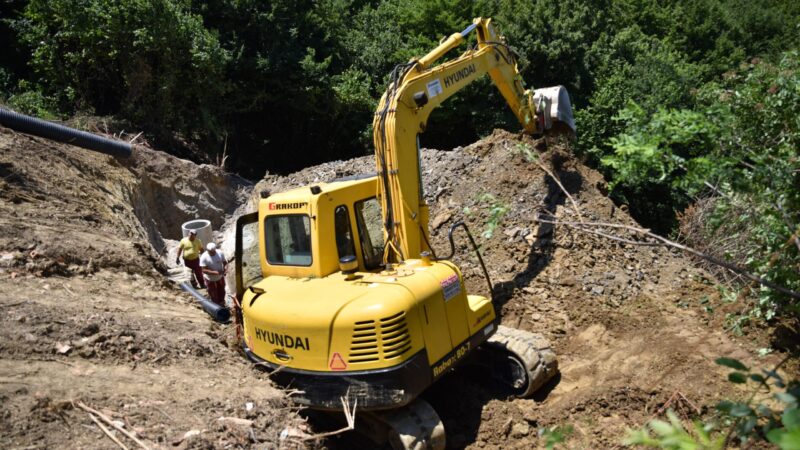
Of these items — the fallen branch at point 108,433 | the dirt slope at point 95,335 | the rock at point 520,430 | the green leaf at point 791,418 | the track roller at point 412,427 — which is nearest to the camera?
the green leaf at point 791,418

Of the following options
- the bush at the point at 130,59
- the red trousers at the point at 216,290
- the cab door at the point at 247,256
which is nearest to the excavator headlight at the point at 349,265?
the cab door at the point at 247,256

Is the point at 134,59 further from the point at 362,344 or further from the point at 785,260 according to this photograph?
the point at 785,260

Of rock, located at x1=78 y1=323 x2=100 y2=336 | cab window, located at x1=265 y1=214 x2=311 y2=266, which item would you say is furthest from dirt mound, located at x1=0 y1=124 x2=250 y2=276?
cab window, located at x1=265 y1=214 x2=311 y2=266

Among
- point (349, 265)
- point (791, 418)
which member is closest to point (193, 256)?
point (349, 265)

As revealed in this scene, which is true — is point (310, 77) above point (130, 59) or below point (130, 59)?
below

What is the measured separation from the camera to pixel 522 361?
6344 mm

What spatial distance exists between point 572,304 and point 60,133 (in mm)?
9058

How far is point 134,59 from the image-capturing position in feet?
45.8

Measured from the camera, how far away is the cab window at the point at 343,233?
585 cm

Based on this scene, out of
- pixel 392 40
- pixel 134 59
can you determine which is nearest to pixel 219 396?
pixel 134 59

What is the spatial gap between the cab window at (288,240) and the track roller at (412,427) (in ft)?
5.33

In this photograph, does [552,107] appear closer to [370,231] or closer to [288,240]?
[370,231]

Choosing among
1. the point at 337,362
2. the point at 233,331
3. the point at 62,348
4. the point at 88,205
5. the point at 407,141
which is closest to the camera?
the point at 337,362

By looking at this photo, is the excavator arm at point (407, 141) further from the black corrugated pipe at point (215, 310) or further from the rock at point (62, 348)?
the rock at point (62, 348)
